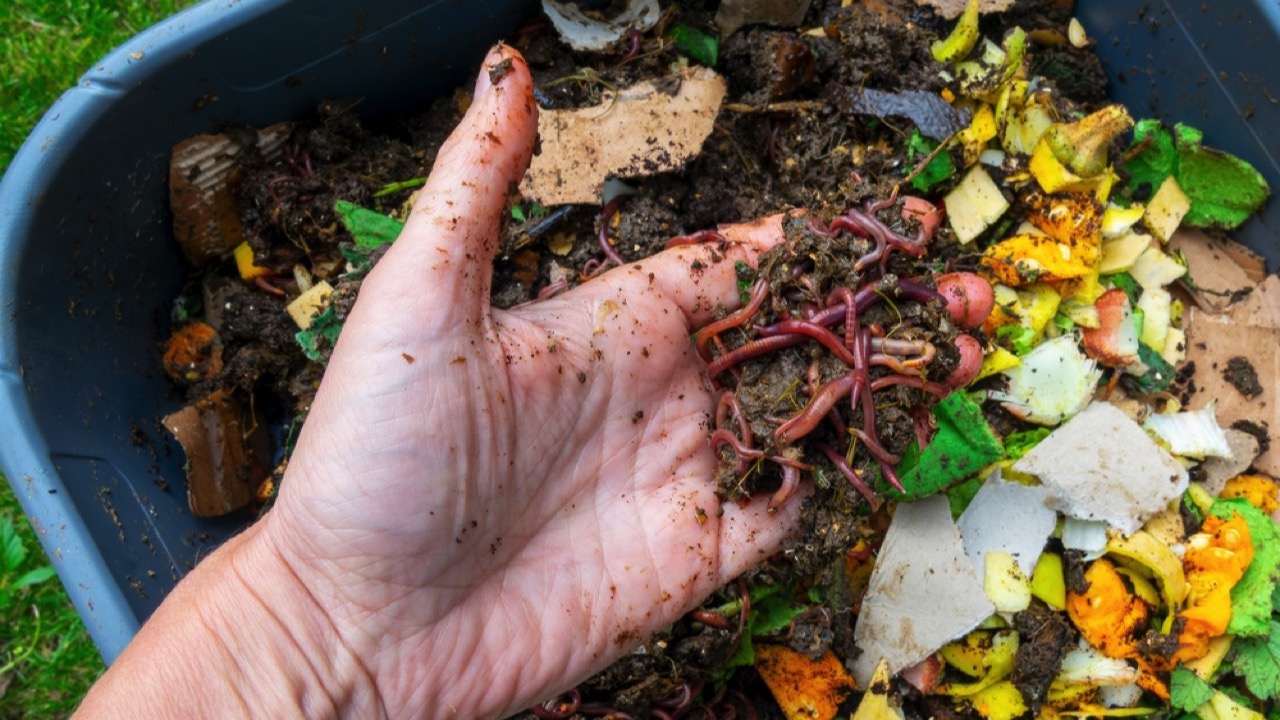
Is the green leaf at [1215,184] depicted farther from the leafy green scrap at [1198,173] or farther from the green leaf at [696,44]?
the green leaf at [696,44]

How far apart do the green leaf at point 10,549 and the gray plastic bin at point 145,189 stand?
1.43m

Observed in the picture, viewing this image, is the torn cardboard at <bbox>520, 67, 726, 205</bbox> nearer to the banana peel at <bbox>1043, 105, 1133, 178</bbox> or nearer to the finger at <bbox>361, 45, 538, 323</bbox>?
the finger at <bbox>361, 45, 538, 323</bbox>

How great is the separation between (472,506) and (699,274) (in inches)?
51.7

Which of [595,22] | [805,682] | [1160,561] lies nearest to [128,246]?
[595,22]

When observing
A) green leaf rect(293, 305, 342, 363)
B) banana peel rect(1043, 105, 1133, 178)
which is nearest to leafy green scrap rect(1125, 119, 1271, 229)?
banana peel rect(1043, 105, 1133, 178)

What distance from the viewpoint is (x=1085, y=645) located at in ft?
14.4

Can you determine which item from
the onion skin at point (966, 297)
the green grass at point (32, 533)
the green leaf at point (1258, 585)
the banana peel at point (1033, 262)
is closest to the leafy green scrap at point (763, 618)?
the onion skin at point (966, 297)

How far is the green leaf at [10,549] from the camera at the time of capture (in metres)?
4.85

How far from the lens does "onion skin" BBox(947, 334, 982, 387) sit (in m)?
3.71

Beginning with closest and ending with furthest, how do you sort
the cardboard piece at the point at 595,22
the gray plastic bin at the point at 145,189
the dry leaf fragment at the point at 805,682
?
1. the gray plastic bin at the point at 145,189
2. the dry leaf fragment at the point at 805,682
3. the cardboard piece at the point at 595,22

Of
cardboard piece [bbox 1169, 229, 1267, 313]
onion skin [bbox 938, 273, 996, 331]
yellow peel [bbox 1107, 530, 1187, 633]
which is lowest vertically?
yellow peel [bbox 1107, 530, 1187, 633]

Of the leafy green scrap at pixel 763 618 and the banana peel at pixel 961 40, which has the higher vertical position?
the banana peel at pixel 961 40

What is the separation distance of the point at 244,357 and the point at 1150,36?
15.5ft

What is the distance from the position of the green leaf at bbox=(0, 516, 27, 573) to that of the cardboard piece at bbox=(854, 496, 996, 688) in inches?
169
